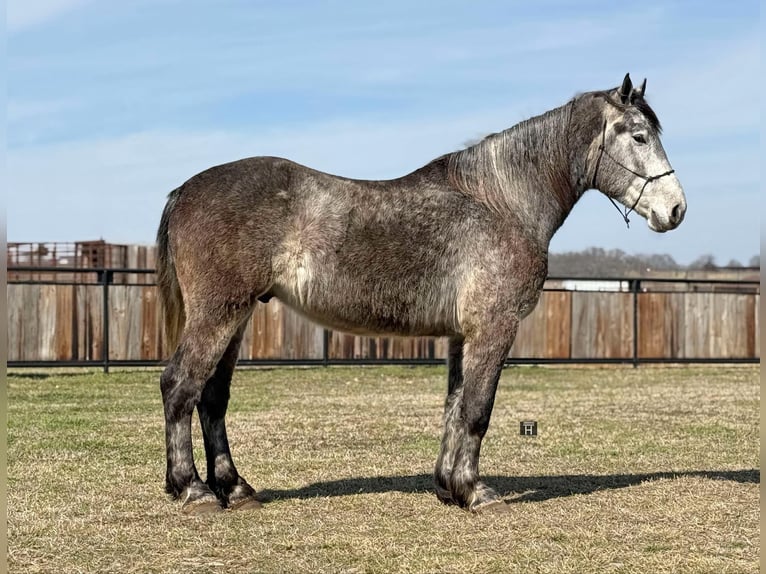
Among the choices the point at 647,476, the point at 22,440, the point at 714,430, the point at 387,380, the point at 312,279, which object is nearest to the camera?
the point at 312,279

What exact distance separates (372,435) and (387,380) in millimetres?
6956

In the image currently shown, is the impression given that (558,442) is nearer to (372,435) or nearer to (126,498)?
(372,435)

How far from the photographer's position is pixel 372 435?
1050cm

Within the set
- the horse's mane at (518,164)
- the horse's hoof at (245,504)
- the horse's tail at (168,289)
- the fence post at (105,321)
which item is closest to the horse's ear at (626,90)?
the horse's mane at (518,164)

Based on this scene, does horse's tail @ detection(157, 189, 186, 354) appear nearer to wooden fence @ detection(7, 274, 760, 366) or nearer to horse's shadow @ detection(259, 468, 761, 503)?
horse's shadow @ detection(259, 468, 761, 503)

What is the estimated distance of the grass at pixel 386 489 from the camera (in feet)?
18.1

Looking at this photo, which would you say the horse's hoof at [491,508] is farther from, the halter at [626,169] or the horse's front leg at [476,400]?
the halter at [626,169]

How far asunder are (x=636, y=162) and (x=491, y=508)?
2563 mm

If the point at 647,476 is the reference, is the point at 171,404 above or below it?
above

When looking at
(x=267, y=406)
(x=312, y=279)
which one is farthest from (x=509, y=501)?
(x=267, y=406)

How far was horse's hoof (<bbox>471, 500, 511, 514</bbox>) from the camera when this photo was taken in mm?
6676

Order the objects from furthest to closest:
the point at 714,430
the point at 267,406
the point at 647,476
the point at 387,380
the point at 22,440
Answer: the point at 387,380, the point at 267,406, the point at 714,430, the point at 22,440, the point at 647,476

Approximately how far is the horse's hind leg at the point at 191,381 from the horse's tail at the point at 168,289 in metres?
0.43

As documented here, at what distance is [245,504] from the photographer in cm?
675
